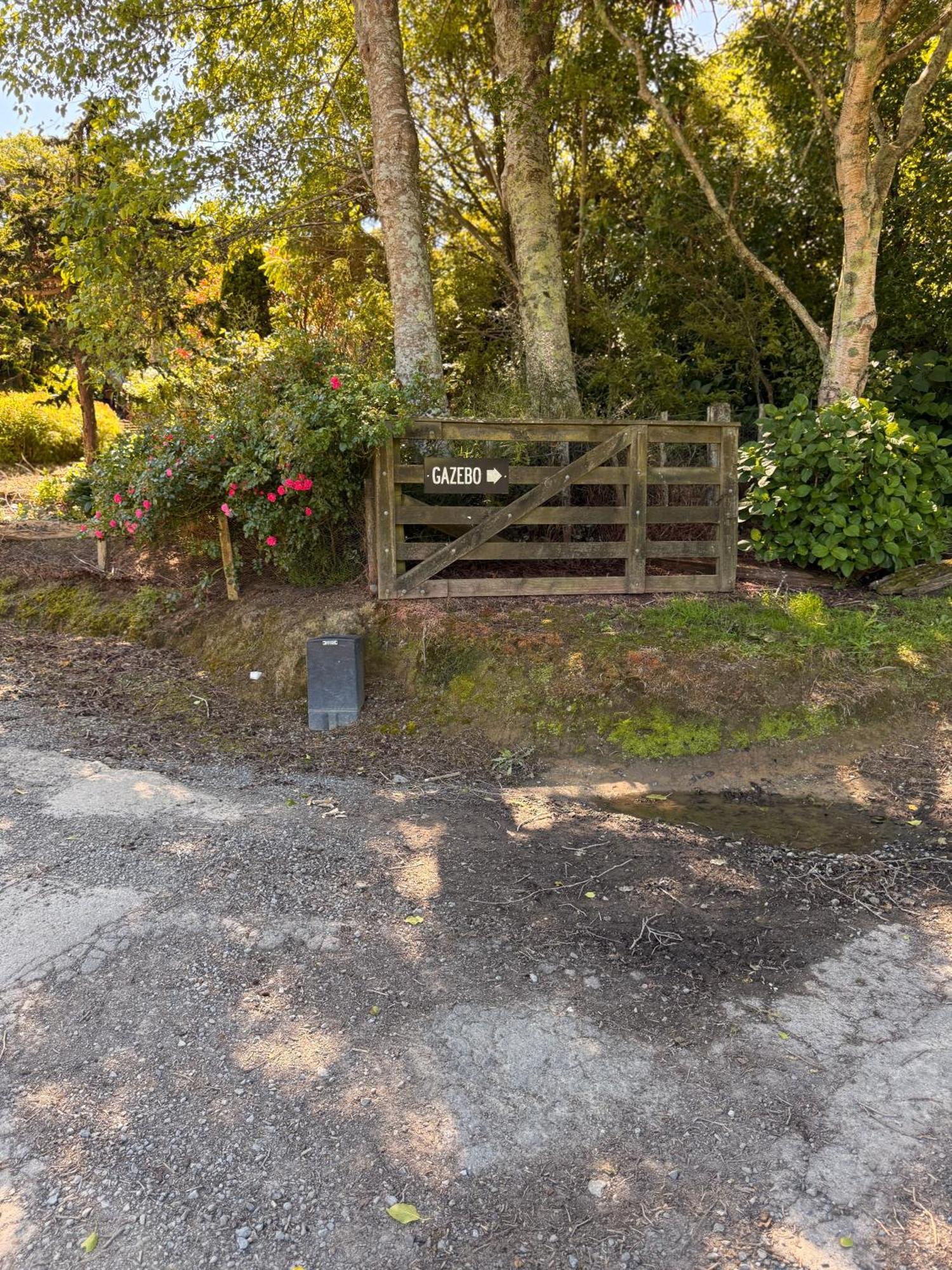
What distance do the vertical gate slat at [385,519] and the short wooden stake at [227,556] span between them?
1657mm

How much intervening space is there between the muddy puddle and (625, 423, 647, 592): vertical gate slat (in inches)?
94.8

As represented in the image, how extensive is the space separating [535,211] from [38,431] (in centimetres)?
1147

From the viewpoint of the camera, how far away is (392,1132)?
261cm

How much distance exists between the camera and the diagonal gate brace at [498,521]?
705cm

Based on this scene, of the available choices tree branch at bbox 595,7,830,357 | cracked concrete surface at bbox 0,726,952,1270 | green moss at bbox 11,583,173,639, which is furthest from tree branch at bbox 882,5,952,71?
green moss at bbox 11,583,173,639

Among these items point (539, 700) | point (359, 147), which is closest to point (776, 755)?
point (539, 700)

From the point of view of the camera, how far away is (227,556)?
25.9 ft

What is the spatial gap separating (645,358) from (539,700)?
5.66m

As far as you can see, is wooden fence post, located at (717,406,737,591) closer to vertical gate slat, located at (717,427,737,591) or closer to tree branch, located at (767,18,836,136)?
vertical gate slat, located at (717,427,737,591)

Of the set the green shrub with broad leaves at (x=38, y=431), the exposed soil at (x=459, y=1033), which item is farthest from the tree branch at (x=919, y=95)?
the green shrub with broad leaves at (x=38, y=431)

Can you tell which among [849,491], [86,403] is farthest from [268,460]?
[86,403]

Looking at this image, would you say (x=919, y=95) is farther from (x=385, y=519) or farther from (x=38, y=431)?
(x=38, y=431)

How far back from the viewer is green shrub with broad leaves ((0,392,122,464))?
15680 millimetres

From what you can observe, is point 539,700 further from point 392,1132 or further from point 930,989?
point 392,1132
